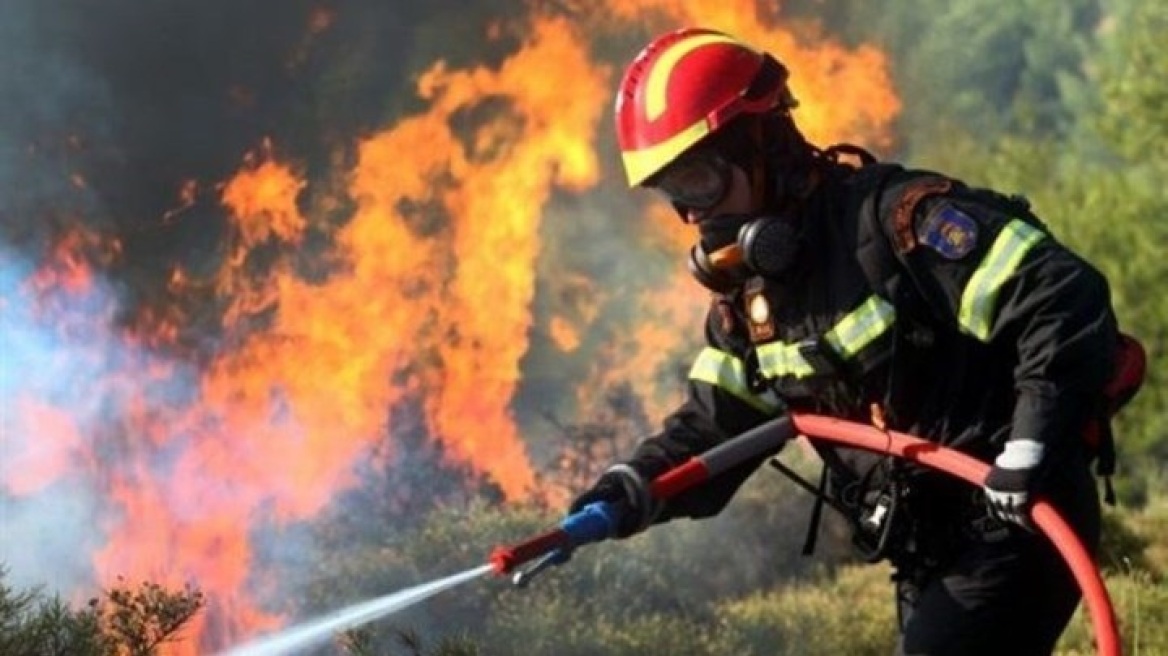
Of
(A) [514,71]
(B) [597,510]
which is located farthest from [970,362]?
(A) [514,71]

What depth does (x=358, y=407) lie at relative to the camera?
1112cm

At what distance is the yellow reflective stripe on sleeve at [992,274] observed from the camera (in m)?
3.55

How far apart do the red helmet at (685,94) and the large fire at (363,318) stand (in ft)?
15.7

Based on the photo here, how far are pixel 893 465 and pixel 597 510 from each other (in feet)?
2.35

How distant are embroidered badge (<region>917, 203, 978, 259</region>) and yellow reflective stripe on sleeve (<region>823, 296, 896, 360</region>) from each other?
7.9 inches

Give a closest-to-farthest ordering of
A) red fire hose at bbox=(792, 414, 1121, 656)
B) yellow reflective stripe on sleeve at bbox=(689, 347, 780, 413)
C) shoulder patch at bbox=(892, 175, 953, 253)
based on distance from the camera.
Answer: red fire hose at bbox=(792, 414, 1121, 656)
shoulder patch at bbox=(892, 175, 953, 253)
yellow reflective stripe on sleeve at bbox=(689, 347, 780, 413)

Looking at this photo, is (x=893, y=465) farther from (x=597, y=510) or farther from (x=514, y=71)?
(x=514, y=71)

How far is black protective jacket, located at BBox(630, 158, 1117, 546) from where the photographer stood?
11.5 feet

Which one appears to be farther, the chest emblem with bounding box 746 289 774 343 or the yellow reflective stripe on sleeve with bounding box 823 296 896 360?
the chest emblem with bounding box 746 289 774 343

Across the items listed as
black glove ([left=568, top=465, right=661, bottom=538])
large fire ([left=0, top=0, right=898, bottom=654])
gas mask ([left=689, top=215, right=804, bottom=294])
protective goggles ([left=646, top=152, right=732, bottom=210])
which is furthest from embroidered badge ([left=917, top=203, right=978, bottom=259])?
large fire ([left=0, top=0, right=898, bottom=654])

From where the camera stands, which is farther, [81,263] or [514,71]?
[514,71]

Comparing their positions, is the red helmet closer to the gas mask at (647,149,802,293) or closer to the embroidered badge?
the gas mask at (647,149,802,293)

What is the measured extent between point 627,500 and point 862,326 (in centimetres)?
76

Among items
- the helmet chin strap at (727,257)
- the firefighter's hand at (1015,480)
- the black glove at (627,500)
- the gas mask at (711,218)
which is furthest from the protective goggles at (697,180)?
the firefighter's hand at (1015,480)
